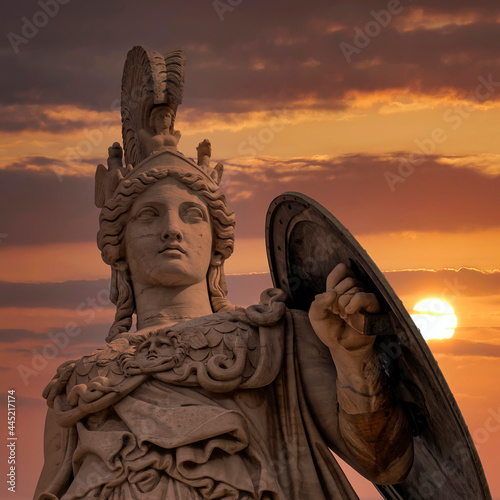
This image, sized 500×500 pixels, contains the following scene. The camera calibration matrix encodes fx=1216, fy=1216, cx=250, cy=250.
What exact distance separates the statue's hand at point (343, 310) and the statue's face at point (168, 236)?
237cm

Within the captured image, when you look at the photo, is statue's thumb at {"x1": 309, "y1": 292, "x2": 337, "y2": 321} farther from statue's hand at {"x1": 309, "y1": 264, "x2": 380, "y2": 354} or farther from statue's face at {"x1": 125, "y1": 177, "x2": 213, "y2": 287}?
statue's face at {"x1": 125, "y1": 177, "x2": 213, "y2": 287}

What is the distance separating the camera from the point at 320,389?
423 inches

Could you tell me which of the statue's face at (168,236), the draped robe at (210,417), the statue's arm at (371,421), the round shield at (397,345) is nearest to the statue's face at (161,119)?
the statue's face at (168,236)

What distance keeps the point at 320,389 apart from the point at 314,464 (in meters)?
0.66

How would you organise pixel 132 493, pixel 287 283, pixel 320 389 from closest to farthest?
pixel 132 493 < pixel 320 389 < pixel 287 283

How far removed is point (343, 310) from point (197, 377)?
1866 millimetres

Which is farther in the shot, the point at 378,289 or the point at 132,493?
the point at 132,493

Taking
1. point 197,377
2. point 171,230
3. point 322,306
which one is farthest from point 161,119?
point 322,306

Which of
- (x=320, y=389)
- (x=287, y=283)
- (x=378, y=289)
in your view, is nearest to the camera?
(x=378, y=289)

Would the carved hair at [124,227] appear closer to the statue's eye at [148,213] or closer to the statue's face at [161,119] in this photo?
the statue's eye at [148,213]

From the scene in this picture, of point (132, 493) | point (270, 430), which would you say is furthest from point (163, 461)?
point (270, 430)

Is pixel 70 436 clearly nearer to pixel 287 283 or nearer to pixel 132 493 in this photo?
pixel 132 493

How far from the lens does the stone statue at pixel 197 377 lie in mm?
10047

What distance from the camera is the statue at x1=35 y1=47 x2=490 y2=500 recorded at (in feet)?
32.9
